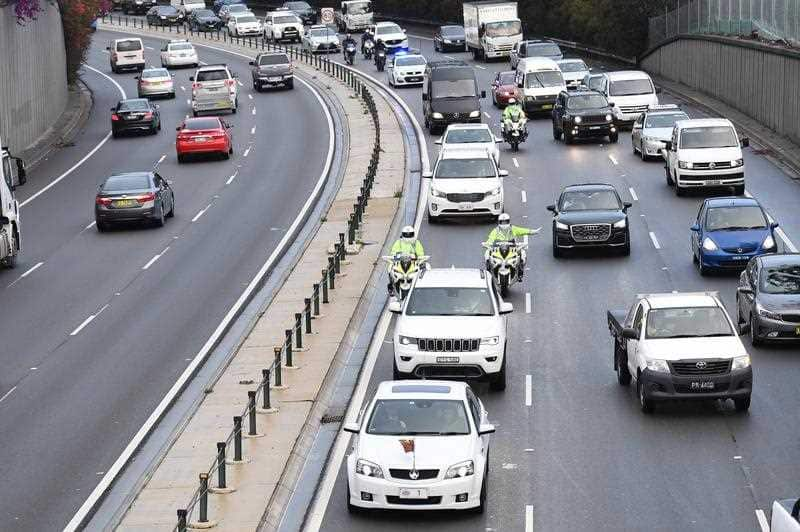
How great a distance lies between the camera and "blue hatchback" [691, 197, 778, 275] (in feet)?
106

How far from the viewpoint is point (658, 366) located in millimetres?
22312

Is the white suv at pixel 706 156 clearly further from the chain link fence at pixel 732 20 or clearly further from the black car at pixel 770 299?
the black car at pixel 770 299

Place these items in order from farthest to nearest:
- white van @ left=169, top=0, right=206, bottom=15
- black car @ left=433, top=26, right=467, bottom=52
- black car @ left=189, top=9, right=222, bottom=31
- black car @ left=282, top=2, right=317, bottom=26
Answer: white van @ left=169, top=0, right=206, bottom=15 < black car @ left=282, top=2, right=317, bottom=26 < black car @ left=189, top=9, right=222, bottom=31 < black car @ left=433, top=26, right=467, bottom=52

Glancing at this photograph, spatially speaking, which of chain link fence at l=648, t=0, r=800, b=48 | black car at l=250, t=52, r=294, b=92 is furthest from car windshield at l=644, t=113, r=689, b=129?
black car at l=250, t=52, r=294, b=92

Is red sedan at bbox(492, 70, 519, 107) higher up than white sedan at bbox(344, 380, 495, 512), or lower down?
lower down

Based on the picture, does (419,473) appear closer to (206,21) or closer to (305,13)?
(206,21)

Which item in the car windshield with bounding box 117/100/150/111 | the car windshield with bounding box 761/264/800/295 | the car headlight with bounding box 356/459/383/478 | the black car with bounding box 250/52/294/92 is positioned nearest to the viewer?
the car headlight with bounding box 356/459/383/478

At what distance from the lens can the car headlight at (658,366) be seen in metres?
22.2

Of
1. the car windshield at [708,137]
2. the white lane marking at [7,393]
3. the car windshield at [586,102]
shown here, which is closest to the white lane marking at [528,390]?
the white lane marking at [7,393]

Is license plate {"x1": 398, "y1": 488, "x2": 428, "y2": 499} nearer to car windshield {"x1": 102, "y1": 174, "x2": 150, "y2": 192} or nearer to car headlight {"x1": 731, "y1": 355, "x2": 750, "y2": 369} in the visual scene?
car headlight {"x1": 731, "y1": 355, "x2": 750, "y2": 369}

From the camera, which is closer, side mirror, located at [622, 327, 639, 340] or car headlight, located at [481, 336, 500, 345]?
side mirror, located at [622, 327, 639, 340]

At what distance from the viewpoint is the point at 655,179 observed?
46.3 metres

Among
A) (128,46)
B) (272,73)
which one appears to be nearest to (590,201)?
(272,73)

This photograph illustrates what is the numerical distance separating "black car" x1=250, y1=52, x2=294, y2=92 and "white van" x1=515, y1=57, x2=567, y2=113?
17.3 m
